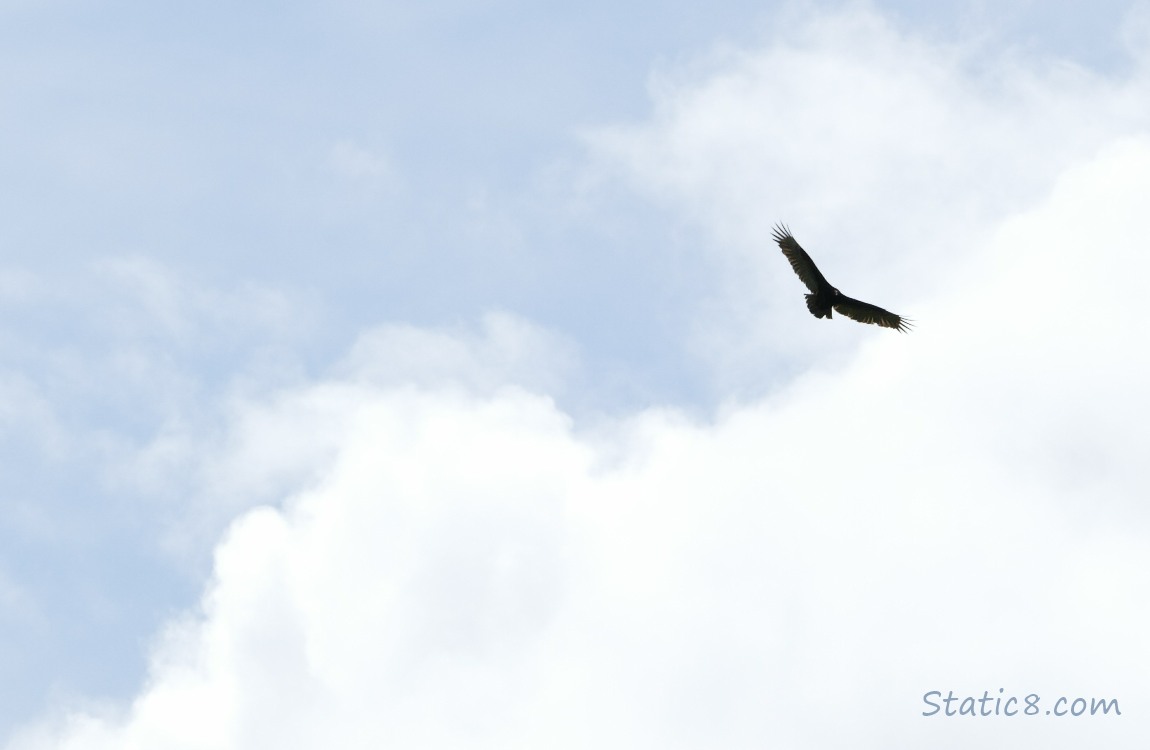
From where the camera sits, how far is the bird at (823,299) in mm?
75500

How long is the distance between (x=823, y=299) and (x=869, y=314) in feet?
9.67

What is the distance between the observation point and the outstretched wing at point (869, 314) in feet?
259

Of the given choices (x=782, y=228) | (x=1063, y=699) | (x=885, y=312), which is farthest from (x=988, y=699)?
(x=782, y=228)

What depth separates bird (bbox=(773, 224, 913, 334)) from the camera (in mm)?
75500

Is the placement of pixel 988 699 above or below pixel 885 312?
below

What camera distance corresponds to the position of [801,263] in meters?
76.0

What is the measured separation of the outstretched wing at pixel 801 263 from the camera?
75.1 metres

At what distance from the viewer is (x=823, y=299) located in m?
77.9

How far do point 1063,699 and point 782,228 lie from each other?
2987 centimetres

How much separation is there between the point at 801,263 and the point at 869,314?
5525 mm

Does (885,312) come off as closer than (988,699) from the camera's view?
Yes

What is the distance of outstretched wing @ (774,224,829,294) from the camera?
246 feet

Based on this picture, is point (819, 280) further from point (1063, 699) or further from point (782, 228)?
point (1063, 699)

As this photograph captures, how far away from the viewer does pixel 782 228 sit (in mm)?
74750
